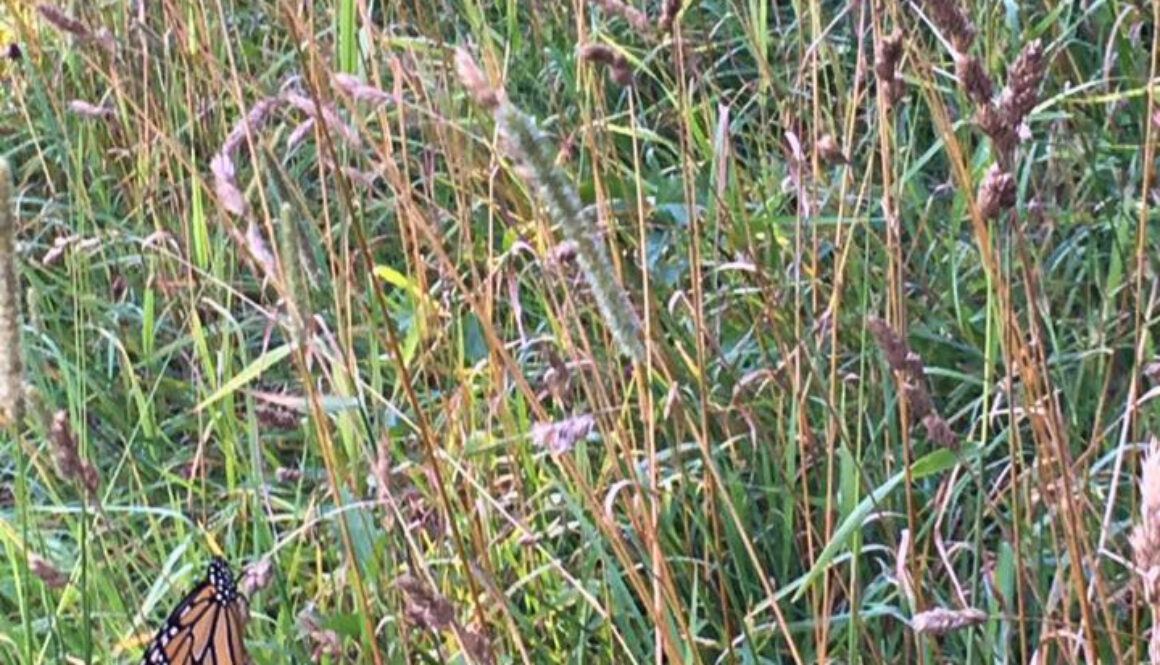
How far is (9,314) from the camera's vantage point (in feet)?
3.06

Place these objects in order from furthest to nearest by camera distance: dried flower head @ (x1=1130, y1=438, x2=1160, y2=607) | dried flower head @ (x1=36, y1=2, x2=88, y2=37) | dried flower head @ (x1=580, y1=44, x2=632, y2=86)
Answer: dried flower head @ (x1=36, y1=2, x2=88, y2=37) < dried flower head @ (x1=580, y1=44, x2=632, y2=86) < dried flower head @ (x1=1130, y1=438, x2=1160, y2=607)

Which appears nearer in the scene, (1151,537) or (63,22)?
(1151,537)

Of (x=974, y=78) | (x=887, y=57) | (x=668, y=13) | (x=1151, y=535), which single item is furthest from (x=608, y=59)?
(x=1151, y=535)

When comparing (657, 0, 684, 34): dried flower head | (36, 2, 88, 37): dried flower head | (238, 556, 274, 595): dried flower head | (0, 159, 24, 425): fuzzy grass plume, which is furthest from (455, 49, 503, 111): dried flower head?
(36, 2, 88, 37): dried flower head

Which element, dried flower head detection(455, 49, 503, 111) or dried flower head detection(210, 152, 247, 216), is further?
dried flower head detection(210, 152, 247, 216)

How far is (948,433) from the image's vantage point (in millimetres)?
1055

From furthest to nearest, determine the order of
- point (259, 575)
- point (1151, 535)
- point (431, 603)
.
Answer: point (259, 575)
point (431, 603)
point (1151, 535)

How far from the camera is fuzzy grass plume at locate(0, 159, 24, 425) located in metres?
0.87

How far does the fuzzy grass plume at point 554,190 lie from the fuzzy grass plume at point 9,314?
260mm

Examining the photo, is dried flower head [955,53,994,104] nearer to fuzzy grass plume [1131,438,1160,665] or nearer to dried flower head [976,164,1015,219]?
dried flower head [976,164,1015,219]

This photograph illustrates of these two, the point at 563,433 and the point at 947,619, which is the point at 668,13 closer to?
the point at 563,433

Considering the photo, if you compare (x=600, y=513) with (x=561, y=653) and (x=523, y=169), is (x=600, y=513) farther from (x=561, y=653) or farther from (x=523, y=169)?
(x=561, y=653)

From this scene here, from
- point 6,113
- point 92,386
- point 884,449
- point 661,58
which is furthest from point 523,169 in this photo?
point 6,113

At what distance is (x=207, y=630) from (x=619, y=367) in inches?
19.2
